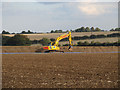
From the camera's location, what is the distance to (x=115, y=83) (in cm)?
1694

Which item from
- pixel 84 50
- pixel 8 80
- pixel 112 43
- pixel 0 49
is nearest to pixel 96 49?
pixel 84 50

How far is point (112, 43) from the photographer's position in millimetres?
93312

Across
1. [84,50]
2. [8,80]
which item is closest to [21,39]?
[84,50]

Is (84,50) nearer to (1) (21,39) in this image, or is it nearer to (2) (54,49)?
(2) (54,49)

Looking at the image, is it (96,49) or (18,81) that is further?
(96,49)

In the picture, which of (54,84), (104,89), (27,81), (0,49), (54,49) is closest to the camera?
(104,89)

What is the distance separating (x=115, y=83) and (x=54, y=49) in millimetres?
47352

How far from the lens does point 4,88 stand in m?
15.5

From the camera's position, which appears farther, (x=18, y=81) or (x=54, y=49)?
(x=54, y=49)

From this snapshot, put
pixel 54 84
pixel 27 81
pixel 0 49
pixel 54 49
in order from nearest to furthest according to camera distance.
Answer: pixel 54 84 < pixel 27 81 < pixel 54 49 < pixel 0 49

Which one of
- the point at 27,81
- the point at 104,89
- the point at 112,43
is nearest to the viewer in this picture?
the point at 104,89

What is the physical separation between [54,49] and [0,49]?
1990 centimetres

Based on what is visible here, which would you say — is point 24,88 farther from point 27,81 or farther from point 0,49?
point 0,49

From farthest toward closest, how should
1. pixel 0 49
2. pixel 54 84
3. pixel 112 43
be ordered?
pixel 112 43, pixel 0 49, pixel 54 84
